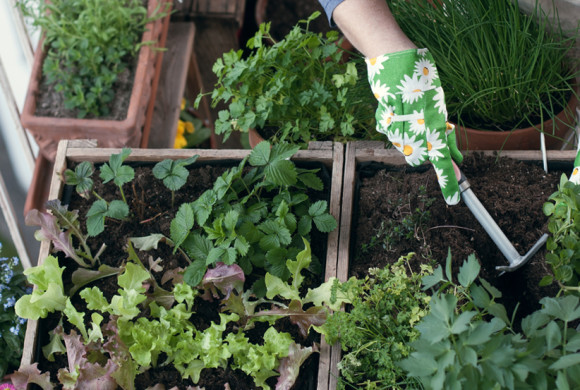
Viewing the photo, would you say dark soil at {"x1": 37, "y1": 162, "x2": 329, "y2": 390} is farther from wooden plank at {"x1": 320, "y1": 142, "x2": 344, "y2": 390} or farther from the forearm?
the forearm

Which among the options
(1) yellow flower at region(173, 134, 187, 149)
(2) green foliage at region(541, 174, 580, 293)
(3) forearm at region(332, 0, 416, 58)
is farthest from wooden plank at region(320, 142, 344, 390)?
(1) yellow flower at region(173, 134, 187, 149)

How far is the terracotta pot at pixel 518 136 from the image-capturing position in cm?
137

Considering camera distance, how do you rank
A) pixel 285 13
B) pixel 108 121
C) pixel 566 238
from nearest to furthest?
1. pixel 566 238
2. pixel 108 121
3. pixel 285 13

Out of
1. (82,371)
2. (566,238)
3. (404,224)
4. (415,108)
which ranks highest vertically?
(415,108)

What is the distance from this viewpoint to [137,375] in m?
1.20

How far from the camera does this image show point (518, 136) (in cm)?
138

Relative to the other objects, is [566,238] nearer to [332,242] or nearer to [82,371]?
[332,242]

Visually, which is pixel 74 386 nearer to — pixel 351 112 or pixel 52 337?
pixel 52 337

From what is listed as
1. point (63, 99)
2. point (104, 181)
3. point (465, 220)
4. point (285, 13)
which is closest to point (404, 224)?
point (465, 220)

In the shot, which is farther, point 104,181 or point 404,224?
point 104,181

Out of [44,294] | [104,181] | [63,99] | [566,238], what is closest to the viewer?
[566,238]

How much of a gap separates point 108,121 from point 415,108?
0.97 m

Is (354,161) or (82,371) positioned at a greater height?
(354,161)

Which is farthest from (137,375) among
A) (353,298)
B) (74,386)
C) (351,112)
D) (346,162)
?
(351,112)
